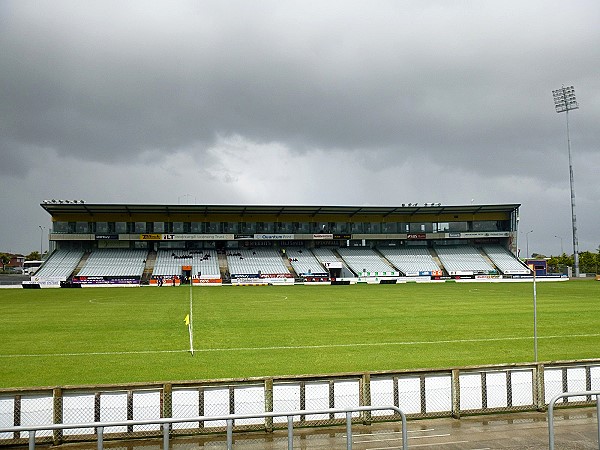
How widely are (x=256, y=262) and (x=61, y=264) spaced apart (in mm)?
30458

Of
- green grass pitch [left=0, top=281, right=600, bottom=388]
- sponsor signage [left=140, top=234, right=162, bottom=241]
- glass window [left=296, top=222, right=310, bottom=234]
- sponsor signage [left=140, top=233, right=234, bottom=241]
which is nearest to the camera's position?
green grass pitch [left=0, top=281, right=600, bottom=388]

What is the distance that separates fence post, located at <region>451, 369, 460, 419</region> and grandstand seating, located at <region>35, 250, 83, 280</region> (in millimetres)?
73980

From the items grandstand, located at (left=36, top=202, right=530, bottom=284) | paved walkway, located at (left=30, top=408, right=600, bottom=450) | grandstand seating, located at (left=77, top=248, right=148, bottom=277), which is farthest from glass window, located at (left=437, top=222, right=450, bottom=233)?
paved walkway, located at (left=30, top=408, right=600, bottom=450)

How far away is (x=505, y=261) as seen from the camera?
300 ft

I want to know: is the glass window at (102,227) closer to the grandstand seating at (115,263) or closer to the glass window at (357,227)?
the grandstand seating at (115,263)

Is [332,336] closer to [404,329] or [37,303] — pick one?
[404,329]

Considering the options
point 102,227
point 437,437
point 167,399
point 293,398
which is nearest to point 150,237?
point 102,227

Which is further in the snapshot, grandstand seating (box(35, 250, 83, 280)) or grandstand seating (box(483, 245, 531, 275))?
grandstand seating (box(483, 245, 531, 275))

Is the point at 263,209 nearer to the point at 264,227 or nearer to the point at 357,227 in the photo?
the point at 264,227

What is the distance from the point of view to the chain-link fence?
1027 centimetres

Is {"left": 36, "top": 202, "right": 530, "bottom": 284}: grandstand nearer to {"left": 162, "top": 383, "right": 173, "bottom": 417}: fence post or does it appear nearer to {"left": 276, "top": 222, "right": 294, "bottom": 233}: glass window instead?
{"left": 276, "top": 222, "right": 294, "bottom": 233}: glass window

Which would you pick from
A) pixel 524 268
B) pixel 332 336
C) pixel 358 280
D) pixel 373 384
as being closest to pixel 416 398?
pixel 373 384

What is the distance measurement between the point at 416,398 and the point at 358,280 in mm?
67822

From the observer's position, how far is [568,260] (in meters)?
140
